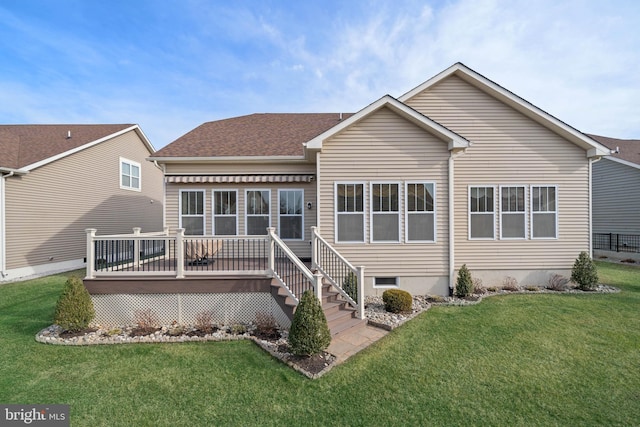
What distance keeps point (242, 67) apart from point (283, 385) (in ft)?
55.6

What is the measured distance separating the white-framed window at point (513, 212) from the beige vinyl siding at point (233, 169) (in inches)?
266

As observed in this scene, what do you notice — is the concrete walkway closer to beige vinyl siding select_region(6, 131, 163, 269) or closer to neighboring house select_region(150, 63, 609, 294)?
neighboring house select_region(150, 63, 609, 294)

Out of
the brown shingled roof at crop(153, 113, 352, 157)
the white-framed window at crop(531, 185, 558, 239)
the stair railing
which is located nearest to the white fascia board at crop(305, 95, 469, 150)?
the brown shingled roof at crop(153, 113, 352, 157)

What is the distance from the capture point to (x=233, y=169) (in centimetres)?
1023

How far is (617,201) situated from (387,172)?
17137 mm

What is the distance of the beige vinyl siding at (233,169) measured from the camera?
10.2 m

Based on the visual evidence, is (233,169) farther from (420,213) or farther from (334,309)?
(420,213)

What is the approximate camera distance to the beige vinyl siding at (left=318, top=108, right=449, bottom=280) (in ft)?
27.4

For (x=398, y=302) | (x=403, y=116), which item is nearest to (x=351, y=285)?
(x=398, y=302)

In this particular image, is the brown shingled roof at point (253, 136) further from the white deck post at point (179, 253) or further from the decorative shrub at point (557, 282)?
the decorative shrub at point (557, 282)

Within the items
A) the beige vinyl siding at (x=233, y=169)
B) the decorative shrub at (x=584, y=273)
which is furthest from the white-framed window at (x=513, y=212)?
the beige vinyl siding at (x=233, y=169)

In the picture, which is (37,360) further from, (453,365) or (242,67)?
(242,67)

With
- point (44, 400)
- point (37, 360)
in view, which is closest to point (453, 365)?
point (44, 400)

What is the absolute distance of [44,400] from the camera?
4.00 meters
